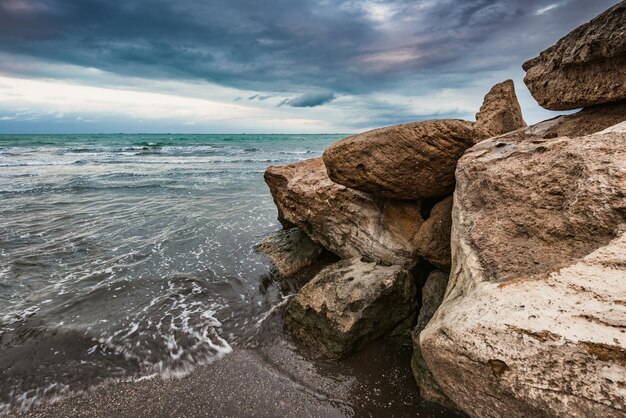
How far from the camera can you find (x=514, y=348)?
2.12 meters

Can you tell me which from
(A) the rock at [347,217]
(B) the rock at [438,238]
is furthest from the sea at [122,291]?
(B) the rock at [438,238]

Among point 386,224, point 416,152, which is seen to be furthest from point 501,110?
point 386,224

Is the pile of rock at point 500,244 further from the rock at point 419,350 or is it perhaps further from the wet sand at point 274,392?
the wet sand at point 274,392

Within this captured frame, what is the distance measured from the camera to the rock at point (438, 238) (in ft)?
16.0

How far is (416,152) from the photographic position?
486 cm

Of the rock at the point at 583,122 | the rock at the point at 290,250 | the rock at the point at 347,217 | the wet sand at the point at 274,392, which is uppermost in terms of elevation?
the rock at the point at 583,122

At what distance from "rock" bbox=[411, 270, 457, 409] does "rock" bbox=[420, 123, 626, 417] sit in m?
1.07

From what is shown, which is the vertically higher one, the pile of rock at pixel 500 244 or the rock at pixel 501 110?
the rock at pixel 501 110

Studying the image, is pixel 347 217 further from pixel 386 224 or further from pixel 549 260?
pixel 549 260

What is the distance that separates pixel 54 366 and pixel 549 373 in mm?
5442

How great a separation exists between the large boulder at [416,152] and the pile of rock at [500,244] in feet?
0.06

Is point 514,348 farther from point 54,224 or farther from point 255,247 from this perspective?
point 54,224

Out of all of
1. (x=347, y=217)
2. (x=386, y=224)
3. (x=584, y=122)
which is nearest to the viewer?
(x=584, y=122)

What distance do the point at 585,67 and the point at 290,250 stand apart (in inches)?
231
